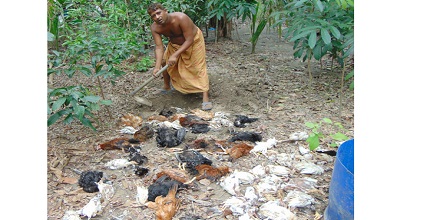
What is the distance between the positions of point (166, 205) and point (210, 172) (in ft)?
1.48

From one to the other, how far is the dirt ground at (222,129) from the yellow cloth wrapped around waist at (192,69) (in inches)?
7.3

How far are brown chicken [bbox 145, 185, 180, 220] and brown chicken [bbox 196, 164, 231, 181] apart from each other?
26cm

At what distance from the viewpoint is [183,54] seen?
394 centimetres

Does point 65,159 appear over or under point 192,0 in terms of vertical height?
under

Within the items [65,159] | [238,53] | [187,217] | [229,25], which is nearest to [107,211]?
[187,217]

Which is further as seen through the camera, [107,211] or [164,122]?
[164,122]

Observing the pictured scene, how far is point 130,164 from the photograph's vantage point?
255 cm

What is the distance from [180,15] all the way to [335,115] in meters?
1.70

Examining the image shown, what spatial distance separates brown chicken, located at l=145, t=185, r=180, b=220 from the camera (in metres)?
1.97

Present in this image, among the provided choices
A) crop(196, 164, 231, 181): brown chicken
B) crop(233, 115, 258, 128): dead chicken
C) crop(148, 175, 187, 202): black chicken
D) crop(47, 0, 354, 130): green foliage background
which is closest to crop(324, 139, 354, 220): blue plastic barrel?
crop(196, 164, 231, 181): brown chicken

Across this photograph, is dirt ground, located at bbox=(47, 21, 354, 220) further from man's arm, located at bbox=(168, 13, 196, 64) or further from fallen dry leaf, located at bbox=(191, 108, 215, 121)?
man's arm, located at bbox=(168, 13, 196, 64)

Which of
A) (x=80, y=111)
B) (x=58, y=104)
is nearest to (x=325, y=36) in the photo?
(x=80, y=111)

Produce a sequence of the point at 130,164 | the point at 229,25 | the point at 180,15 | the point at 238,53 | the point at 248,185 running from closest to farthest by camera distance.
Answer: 1. the point at 248,185
2. the point at 130,164
3. the point at 180,15
4. the point at 238,53
5. the point at 229,25

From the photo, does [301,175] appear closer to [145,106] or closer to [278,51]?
[145,106]
